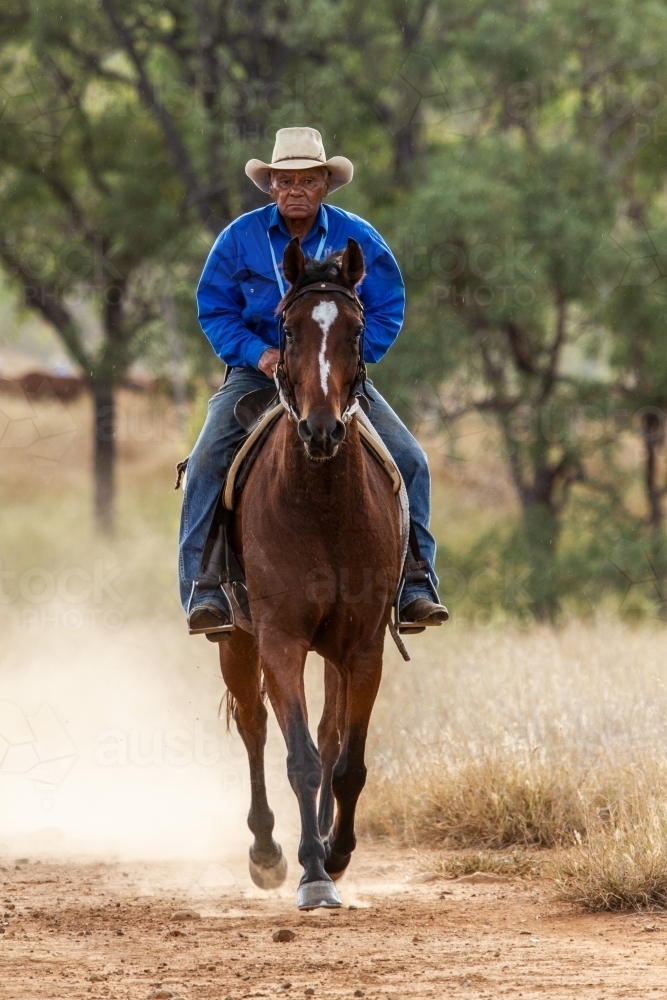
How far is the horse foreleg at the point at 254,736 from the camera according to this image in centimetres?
750

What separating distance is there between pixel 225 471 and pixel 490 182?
11.8 metres

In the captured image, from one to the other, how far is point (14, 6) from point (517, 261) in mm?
10315

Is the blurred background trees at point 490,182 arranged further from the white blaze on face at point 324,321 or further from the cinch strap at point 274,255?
the white blaze on face at point 324,321

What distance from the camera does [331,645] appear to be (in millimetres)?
6484

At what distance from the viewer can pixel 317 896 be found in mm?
5852

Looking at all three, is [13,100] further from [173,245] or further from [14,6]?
[173,245]

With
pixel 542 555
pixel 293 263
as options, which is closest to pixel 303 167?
pixel 293 263

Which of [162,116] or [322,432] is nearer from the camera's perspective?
[322,432]

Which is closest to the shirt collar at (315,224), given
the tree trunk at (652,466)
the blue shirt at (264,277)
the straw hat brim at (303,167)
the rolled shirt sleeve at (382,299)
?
the blue shirt at (264,277)

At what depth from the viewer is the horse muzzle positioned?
5434mm

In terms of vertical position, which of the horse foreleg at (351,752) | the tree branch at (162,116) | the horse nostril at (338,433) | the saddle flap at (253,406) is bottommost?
the horse foreleg at (351,752)

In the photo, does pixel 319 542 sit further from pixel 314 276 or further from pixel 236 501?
pixel 314 276

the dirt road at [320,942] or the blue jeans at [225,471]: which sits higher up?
the blue jeans at [225,471]

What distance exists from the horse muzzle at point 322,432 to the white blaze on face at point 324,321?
0.17 meters
